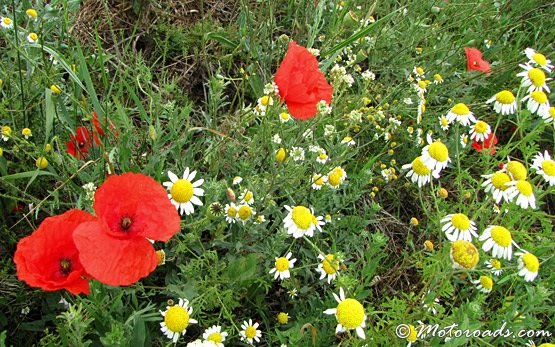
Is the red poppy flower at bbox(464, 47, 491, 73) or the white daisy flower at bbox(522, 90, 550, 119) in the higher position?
the white daisy flower at bbox(522, 90, 550, 119)

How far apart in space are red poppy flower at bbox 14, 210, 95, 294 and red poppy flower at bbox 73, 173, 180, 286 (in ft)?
0.18

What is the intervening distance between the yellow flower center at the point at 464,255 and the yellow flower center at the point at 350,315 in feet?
0.86

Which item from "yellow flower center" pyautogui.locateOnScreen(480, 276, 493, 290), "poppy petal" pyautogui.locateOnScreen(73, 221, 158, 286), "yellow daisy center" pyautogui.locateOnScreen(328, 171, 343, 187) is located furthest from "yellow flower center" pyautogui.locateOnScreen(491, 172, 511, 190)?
"poppy petal" pyautogui.locateOnScreen(73, 221, 158, 286)

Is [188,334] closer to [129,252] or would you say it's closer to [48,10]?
[129,252]

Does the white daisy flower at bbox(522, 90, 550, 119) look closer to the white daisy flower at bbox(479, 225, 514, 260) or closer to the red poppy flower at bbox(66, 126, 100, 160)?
the white daisy flower at bbox(479, 225, 514, 260)

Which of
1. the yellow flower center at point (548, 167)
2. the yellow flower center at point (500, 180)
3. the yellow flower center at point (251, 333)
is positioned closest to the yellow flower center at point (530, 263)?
the yellow flower center at point (500, 180)

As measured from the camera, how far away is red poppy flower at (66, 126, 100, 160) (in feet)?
5.33

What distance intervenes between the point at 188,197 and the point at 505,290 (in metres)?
1.32

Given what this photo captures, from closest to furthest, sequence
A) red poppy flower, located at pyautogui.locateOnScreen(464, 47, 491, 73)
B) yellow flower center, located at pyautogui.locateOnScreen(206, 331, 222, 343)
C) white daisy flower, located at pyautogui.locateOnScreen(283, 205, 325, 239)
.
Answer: yellow flower center, located at pyautogui.locateOnScreen(206, 331, 222, 343) < white daisy flower, located at pyautogui.locateOnScreen(283, 205, 325, 239) < red poppy flower, located at pyautogui.locateOnScreen(464, 47, 491, 73)

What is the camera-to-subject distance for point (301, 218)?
1.42 metres

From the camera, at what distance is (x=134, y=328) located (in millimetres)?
1195

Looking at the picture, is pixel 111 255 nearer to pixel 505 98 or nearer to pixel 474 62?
pixel 505 98

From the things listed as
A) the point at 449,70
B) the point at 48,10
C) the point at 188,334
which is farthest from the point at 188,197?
the point at 449,70

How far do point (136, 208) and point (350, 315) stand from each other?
1.86 ft
